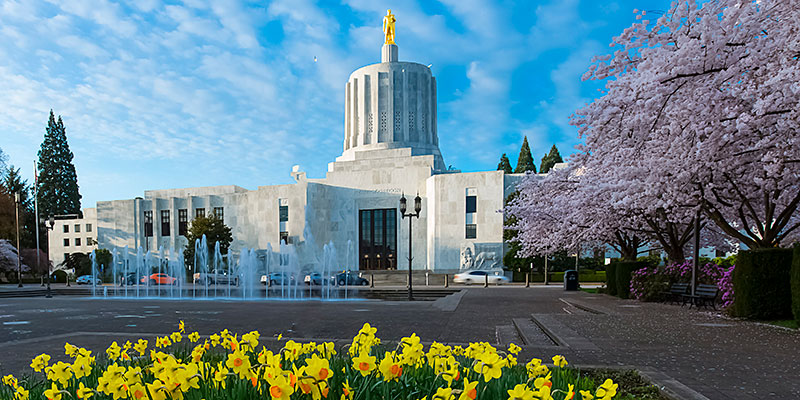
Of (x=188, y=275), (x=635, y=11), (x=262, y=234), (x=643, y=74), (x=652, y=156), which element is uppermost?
(x=635, y=11)

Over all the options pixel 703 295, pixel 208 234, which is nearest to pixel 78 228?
pixel 208 234

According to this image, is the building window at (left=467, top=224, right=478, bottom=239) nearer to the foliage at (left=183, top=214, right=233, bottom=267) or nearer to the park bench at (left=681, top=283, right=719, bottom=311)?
the foliage at (left=183, top=214, right=233, bottom=267)

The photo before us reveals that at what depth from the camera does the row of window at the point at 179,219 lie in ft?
198

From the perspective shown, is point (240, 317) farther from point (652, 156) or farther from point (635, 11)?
point (635, 11)

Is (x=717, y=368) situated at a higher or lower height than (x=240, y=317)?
higher

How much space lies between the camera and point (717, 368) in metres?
5.85

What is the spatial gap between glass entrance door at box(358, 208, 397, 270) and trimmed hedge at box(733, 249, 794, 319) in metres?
43.7

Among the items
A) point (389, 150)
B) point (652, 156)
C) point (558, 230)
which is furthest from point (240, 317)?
point (389, 150)

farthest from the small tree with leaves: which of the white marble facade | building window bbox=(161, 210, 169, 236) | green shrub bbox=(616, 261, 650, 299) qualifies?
green shrub bbox=(616, 261, 650, 299)

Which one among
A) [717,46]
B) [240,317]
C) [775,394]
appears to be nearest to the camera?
[775,394]

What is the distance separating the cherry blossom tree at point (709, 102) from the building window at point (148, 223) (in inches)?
2535

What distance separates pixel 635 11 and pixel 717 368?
8691 millimetres

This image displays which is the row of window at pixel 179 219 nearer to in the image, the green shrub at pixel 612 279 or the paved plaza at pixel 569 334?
the paved plaza at pixel 569 334

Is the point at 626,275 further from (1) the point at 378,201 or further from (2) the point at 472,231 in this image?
(1) the point at 378,201
